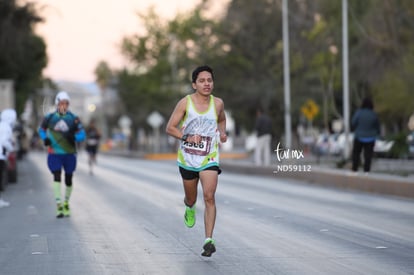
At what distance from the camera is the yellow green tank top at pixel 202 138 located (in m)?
9.63

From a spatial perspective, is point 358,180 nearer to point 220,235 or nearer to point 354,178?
point 354,178

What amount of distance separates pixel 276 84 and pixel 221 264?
46017 mm

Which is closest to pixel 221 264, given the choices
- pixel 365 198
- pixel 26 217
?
pixel 26 217

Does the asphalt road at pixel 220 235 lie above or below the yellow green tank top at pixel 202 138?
below

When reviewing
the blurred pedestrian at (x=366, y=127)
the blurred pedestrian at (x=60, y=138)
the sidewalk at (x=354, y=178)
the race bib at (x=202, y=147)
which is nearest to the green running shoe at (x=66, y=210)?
the blurred pedestrian at (x=60, y=138)

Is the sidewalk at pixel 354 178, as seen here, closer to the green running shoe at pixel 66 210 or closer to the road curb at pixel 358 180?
the road curb at pixel 358 180

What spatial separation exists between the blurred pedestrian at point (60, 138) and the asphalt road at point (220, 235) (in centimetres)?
58

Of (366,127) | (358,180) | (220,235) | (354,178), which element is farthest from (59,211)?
(366,127)

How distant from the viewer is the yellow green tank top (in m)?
9.63

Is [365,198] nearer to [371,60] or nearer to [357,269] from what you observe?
[357,269]

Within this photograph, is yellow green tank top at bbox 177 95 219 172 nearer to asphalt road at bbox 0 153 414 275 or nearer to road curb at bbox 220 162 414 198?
asphalt road at bbox 0 153 414 275

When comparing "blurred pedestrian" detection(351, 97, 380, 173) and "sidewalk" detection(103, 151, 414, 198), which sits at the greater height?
"blurred pedestrian" detection(351, 97, 380, 173)

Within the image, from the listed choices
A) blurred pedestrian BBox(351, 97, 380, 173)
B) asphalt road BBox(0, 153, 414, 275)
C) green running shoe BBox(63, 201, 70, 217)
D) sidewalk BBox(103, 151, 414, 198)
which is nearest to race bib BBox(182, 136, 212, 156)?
asphalt road BBox(0, 153, 414, 275)

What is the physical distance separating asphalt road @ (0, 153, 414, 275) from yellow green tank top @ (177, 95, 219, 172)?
3.04ft
